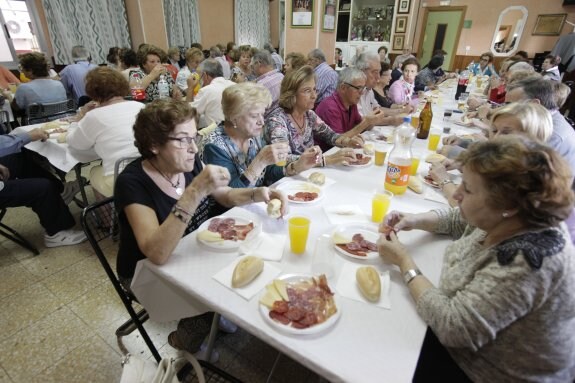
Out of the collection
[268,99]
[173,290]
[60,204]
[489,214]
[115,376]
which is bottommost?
[115,376]

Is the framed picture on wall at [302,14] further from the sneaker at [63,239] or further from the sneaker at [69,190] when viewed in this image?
the sneaker at [63,239]

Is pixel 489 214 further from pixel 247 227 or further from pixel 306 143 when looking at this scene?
pixel 306 143

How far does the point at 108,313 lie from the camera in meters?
1.90

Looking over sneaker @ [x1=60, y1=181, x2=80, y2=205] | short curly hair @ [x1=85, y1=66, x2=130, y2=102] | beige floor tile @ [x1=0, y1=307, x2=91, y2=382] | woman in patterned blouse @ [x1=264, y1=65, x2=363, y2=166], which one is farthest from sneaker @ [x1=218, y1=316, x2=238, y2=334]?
sneaker @ [x1=60, y1=181, x2=80, y2=205]

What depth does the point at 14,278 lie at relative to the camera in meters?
2.16

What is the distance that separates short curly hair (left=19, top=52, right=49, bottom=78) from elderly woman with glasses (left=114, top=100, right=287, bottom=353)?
3189 mm

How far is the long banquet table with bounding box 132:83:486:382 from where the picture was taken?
0.75 metres

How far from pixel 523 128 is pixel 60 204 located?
3.26 meters

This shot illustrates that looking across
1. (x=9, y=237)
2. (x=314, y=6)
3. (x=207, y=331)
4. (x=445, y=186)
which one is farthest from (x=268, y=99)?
(x=314, y=6)

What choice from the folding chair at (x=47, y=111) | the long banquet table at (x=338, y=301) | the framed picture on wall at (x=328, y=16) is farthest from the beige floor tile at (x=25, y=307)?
the framed picture on wall at (x=328, y=16)

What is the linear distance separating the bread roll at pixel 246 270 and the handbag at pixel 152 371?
33cm

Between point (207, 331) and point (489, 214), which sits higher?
point (489, 214)

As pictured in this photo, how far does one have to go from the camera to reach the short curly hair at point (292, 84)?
2.24m

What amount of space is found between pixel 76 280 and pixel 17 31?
6.31 meters
